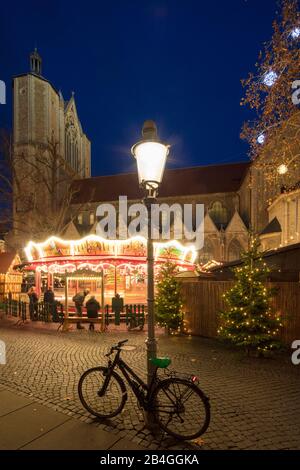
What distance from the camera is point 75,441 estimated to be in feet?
13.3

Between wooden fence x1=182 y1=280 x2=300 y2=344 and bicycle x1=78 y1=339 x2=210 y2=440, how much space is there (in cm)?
522

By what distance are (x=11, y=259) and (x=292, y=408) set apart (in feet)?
73.8

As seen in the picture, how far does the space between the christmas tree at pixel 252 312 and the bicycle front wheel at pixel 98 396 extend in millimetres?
4320

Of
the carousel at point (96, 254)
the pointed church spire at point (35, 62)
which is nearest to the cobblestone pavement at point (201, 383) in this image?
the carousel at point (96, 254)

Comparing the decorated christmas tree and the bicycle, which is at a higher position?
the decorated christmas tree

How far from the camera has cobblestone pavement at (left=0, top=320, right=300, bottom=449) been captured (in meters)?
4.29

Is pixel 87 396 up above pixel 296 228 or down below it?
below

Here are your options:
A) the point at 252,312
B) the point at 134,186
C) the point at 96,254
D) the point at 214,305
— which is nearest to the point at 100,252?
the point at 96,254

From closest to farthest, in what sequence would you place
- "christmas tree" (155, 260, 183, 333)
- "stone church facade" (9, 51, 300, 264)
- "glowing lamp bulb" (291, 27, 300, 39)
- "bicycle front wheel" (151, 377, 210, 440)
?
"bicycle front wheel" (151, 377, 210, 440)
"glowing lamp bulb" (291, 27, 300, 39)
"christmas tree" (155, 260, 183, 333)
"stone church facade" (9, 51, 300, 264)

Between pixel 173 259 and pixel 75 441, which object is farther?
pixel 173 259

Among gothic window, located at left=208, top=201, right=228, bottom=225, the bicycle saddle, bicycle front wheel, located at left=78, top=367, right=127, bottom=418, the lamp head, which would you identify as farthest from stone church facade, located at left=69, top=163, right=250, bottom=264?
the bicycle saddle

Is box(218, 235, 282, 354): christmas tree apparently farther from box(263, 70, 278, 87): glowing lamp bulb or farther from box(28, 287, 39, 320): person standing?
box(28, 287, 39, 320): person standing
